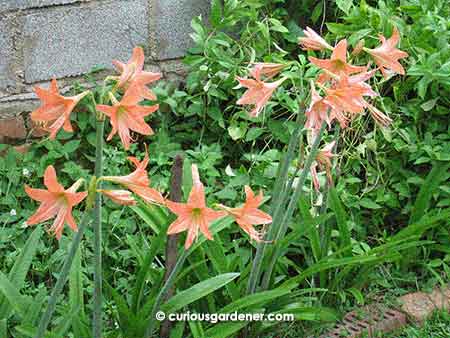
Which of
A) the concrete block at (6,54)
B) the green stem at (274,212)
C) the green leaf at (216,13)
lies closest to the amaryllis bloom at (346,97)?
the green stem at (274,212)

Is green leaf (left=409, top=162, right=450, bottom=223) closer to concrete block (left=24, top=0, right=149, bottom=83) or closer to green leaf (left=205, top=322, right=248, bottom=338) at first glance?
green leaf (left=205, top=322, right=248, bottom=338)

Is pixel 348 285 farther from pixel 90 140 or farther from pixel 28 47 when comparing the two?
pixel 28 47

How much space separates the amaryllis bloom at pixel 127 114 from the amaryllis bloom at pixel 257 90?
0.53m

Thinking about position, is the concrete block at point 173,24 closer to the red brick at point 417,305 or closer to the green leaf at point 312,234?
the green leaf at point 312,234

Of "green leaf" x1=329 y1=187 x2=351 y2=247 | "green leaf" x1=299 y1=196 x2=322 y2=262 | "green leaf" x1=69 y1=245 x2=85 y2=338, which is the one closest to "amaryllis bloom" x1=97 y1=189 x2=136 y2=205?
"green leaf" x1=69 y1=245 x2=85 y2=338

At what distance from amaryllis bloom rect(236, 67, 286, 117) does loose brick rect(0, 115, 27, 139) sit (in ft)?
5.19

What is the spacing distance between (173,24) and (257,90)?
5.49 feet

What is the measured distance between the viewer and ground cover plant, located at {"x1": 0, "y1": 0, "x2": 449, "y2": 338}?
8.20 feet

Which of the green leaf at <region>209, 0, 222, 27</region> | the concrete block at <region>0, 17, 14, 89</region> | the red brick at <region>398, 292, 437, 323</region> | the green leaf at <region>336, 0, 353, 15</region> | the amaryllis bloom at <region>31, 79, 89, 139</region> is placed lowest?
the red brick at <region>398, 292, 437, 323</region>

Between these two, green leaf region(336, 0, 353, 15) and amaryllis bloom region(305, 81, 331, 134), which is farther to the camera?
green leaf region(336, 0, 353, 15)

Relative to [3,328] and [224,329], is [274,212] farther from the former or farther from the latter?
[3,328]

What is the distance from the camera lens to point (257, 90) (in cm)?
241

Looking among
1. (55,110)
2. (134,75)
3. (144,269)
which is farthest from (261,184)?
(55,110)

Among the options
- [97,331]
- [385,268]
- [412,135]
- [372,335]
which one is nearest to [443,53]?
[412,135]
